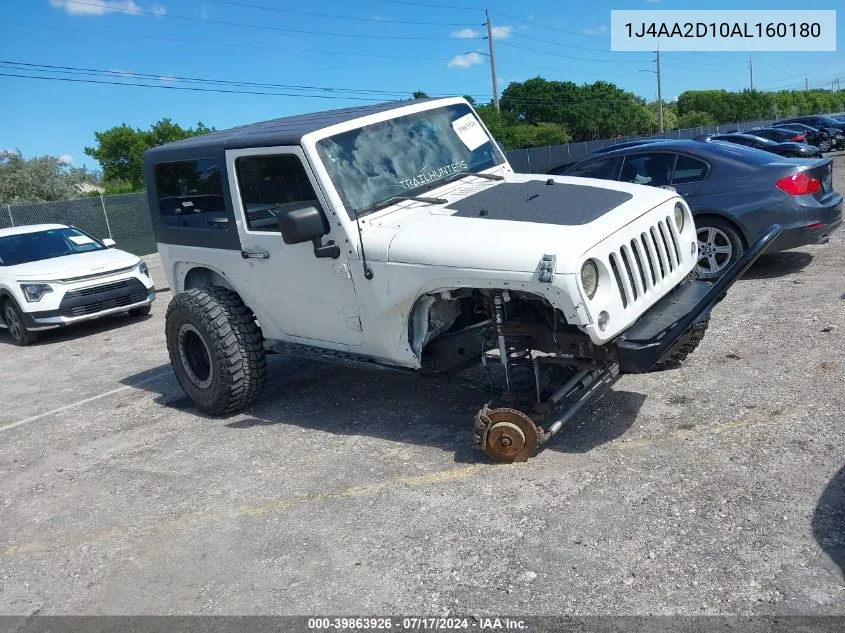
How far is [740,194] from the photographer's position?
25.5 feet

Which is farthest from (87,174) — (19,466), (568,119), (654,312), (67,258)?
(568,119)

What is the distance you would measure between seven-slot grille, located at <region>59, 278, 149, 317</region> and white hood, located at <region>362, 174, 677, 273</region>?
22.5ft

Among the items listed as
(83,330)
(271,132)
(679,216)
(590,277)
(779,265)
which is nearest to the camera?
(590,277)

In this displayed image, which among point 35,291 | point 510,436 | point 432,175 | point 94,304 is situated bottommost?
point 510,436

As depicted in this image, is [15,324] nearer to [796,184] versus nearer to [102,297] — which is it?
[102,297]

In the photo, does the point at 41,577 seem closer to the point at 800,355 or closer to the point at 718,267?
the point at 800,355

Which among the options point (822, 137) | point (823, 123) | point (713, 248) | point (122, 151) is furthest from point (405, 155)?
point (122, 151)

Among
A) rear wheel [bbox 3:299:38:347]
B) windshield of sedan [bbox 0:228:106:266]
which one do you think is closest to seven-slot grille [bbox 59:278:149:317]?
rear wheel [bbox 3:299:38:347]

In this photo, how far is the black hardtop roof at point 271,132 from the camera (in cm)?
510

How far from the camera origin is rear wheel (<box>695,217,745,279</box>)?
7871 mm

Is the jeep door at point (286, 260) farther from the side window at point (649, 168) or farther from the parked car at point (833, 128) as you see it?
the parked car at point (833, 128)

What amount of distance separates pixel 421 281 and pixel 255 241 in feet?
Result: 5.23

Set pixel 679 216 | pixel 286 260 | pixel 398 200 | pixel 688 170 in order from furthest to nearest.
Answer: pixel 688 170
pixel 286 260
pixel 679 216
pixel 398 200

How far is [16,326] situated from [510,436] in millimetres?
8536
